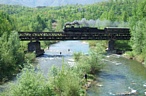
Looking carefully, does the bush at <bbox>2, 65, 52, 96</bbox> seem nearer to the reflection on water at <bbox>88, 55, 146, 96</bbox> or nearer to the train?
the reflection on water at <bbox>88, 55, 146, 96</bbox>

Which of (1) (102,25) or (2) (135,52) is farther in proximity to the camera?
(1) (102,25)

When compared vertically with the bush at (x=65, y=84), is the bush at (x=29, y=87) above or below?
above

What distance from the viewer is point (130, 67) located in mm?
60531

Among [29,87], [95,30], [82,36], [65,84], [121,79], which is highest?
[95,30]

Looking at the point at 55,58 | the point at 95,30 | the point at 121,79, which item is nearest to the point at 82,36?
the point at 95,30

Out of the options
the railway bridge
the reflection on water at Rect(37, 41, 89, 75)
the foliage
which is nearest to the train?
the railway bridge

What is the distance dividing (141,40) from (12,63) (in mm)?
31804

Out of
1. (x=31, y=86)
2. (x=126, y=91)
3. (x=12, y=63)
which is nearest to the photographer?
(x=31, y=86)

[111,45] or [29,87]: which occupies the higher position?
[29,87]

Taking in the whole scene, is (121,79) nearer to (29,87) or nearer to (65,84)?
(65,84)

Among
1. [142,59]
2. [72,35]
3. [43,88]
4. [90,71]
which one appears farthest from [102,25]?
[43,88]

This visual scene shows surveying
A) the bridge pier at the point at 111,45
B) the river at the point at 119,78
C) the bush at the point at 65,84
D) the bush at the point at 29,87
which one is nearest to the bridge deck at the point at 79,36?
the bridge pier at the point at 111,45

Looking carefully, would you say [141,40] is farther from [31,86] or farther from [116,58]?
[31,86]

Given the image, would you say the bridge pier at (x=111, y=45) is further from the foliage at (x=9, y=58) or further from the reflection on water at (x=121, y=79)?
the foliage at (x=9, y=58)
